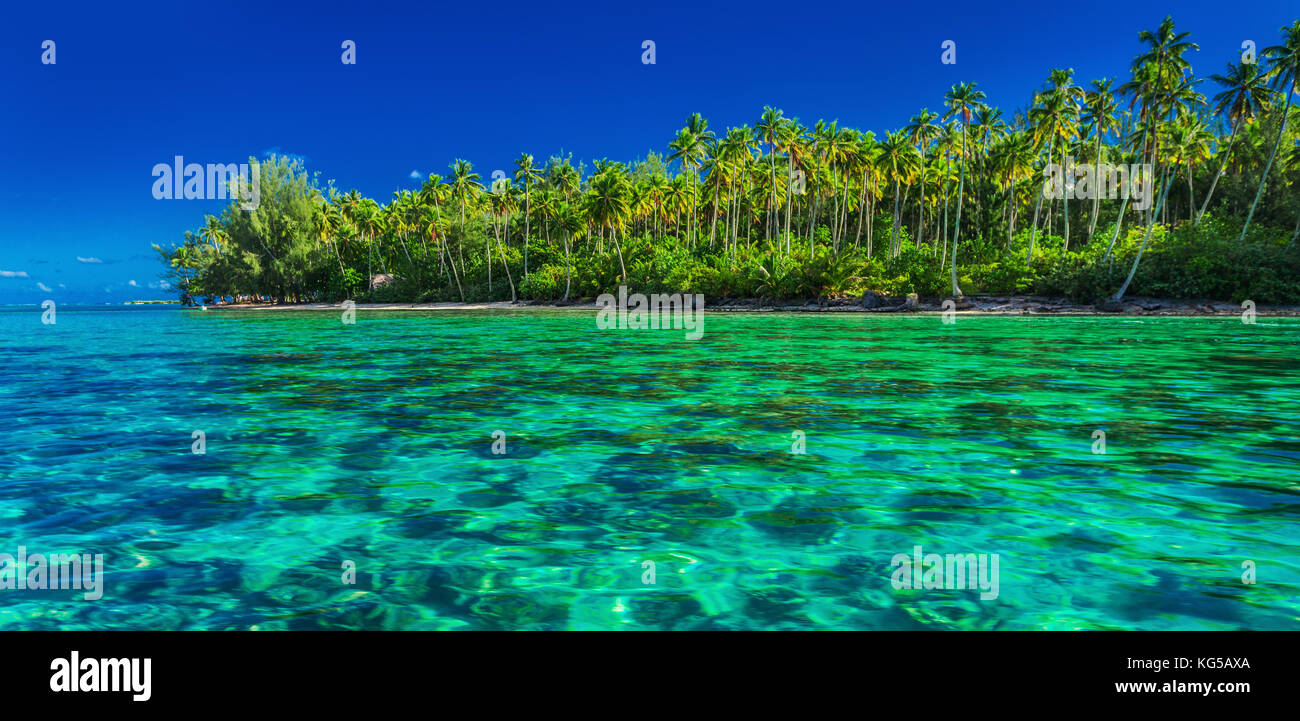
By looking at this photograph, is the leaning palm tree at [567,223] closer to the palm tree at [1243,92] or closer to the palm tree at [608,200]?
the palm tree at [608,200]

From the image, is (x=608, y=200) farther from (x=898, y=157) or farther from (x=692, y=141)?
(x=898, y=157)

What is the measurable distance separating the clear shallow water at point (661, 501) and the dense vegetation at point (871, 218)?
4190cm

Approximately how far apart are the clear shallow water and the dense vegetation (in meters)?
41.9

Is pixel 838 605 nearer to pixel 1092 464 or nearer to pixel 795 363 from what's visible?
pixel 1092 464

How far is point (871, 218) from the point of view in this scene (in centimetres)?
8088

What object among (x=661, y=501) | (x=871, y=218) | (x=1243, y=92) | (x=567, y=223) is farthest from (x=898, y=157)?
(x=661, y=501)

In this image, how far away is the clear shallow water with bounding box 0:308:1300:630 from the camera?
14.8 feet

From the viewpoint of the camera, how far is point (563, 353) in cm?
2306

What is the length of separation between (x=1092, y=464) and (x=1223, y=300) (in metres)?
50.3

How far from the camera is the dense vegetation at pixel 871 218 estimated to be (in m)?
47.3

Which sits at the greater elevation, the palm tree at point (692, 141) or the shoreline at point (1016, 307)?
the palm tree at point (692, 141)

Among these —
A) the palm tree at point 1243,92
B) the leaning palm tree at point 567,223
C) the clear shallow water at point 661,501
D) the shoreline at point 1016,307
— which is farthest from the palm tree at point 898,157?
the clear shallow water at point 661,501

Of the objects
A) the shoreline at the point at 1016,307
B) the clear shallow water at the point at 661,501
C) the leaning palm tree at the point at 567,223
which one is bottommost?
the clear shallow water at the point at 661,501
